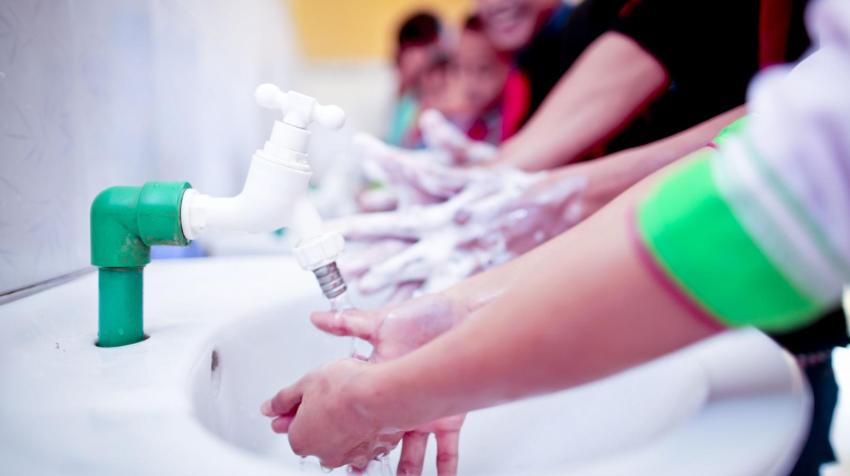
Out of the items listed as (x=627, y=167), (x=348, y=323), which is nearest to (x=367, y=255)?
(x=348, y=323)

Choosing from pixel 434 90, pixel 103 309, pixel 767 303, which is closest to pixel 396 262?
pixel 103 309

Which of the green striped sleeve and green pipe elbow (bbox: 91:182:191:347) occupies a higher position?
the green striped sleeve

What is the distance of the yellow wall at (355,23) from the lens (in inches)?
81.1

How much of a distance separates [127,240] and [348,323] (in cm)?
15

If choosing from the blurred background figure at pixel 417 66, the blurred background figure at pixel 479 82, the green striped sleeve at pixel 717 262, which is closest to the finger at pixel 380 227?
the green striped sleeve at pixel 717 262

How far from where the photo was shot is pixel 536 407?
0.50m

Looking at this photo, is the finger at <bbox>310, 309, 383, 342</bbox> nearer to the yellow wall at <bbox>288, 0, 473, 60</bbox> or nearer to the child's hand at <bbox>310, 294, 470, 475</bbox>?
the child's hand at <bbox>310, 294, 470, 475</bbox>

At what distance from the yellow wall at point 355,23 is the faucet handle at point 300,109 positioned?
1.77m

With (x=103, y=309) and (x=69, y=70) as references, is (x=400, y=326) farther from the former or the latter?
(x=69, y=70)

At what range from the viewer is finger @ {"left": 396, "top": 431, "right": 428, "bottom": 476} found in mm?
385

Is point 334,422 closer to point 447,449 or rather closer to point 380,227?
point 447,449

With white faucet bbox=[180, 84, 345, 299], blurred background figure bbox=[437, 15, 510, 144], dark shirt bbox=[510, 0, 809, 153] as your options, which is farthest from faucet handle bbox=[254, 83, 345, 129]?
blurred background figure bbox=[437, 15, 510, 144]

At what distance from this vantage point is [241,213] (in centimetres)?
34

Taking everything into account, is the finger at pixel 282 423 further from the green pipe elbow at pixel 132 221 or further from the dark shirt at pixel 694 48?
the dark shirt at pixel 694 48
